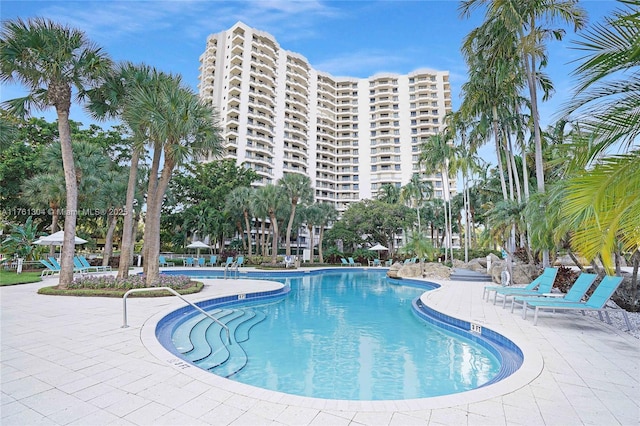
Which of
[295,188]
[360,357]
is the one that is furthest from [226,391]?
[295,188]

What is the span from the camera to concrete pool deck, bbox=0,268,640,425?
2.62 meters

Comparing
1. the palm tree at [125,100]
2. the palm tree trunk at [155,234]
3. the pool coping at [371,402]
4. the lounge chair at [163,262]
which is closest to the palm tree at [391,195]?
the lounge chair at [163,262]

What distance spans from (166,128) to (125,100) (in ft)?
8.64

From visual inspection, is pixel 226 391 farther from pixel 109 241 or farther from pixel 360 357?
pixel 109 241

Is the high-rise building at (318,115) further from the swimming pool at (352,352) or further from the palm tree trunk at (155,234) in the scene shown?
the swimming pool at (352,352)

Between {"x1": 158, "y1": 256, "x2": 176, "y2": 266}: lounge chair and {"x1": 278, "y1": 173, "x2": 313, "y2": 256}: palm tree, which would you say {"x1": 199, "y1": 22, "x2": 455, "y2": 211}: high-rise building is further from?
{"x1": 158, "y1": 256, "x2": 176, "y2": 266}: lounge chair

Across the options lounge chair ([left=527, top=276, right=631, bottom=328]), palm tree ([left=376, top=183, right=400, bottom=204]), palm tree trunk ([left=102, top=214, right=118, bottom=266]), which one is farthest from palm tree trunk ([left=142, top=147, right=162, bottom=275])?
palm tree ([left=376, top=183, right=400, bottom=204])

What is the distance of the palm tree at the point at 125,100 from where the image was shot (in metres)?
10.5

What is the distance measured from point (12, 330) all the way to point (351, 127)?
2568 inches

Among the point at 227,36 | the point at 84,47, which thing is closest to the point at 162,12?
the point at 84,47

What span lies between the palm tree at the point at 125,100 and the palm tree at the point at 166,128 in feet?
1.32

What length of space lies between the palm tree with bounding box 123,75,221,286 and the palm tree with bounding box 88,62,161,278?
1.32 ft

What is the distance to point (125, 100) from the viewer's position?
10.8m

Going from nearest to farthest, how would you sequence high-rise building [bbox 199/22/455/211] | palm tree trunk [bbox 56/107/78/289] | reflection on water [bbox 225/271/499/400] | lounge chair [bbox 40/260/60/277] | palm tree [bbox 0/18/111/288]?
reflection on water [bbox 225/271/499/400] → palm tree [bbox 0/18/111/288] → palm tree trunk [bbox 56/107/78/289] → lounge chair [bbox 40/260/60/277] → high-rise building [bbox 199/22/455/211]
